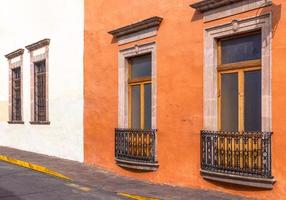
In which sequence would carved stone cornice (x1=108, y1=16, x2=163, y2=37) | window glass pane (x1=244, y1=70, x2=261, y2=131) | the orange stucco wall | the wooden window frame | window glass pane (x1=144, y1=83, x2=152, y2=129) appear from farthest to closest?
1. the wooden window frame
2. window glass pane (x1=144, y1=83, x2=152, y2=129)
3. carved stone cornice (x1=108, y1=16, x2=163, y2=37)
4. window glass pane (x1=244, y1=70, x2=261, y2=131)
5. the orange stucco wall

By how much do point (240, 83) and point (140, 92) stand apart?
3.46 metres

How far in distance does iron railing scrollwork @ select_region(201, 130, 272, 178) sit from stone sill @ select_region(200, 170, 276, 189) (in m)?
0.07

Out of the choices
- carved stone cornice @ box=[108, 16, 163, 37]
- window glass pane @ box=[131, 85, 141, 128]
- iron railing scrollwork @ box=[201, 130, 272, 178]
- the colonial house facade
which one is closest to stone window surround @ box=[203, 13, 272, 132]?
the colonial house facade

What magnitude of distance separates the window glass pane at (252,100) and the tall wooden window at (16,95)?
40.8 ft

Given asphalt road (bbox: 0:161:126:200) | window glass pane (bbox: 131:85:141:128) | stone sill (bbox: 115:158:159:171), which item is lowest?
asphalt road (bbox: 0:161:126:200)

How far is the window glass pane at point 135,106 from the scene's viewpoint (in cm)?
1244

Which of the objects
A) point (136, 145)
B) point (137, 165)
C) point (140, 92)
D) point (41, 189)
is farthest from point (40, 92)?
point (41, 189)

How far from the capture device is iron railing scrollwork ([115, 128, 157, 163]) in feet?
37.5

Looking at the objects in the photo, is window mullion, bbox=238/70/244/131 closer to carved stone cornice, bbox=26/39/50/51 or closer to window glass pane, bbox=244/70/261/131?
window glass pane, bbox=244/70/261/131

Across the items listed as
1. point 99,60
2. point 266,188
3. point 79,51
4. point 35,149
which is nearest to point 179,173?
point 266,188

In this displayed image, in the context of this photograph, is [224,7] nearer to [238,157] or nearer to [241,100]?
[241,100]

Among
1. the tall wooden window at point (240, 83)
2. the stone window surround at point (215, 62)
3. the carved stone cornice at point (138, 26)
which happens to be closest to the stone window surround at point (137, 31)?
the carved stone cornice at point (138, 26)

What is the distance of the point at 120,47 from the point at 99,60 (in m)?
1.16

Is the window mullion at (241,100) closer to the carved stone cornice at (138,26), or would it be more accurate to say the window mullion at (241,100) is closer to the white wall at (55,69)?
the carved stone cornice at (138,26)
